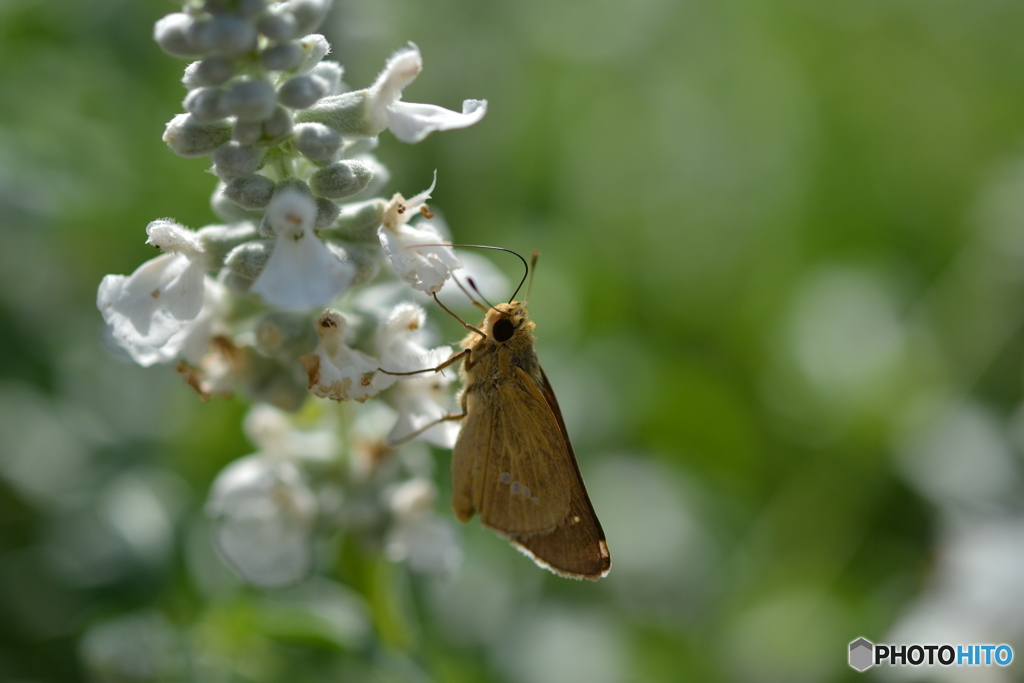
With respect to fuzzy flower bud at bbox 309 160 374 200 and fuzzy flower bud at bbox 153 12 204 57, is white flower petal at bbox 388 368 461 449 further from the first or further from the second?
fuzzy flower bud at bbox 153 12 204 57

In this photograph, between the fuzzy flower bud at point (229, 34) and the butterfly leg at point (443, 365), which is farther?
the butterfly leg at point (443, 365)

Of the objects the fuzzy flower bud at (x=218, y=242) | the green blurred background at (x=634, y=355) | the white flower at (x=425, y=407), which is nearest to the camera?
the fuzzy flower bud at (x=218, y=242)

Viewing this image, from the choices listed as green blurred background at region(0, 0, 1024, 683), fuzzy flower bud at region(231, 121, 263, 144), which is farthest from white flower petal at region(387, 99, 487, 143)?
green blurred background at region(0, 0, 1024, 683)

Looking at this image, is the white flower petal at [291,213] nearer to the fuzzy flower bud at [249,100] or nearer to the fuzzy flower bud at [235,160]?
the fuzzy flower bud at [235,160]

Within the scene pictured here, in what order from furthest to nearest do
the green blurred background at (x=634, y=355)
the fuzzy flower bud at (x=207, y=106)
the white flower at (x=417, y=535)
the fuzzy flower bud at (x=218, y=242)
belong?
1. the green blurred background at (x=634, y=355)
2. the white flower at (x=417, y=535)
3. the fuzzy flower bud at (x=218, y=242)
4. the fuzzy flower bud at (x=207, y=106)

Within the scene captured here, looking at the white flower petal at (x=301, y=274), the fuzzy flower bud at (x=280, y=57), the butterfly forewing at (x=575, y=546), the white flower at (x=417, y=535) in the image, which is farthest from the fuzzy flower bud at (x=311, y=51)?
the butterfly forewing at (x=575, y=546)

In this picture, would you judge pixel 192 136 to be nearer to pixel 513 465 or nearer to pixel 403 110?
pixel 403 110

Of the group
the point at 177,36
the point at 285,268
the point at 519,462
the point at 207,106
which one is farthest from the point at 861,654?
the point at 177,36
